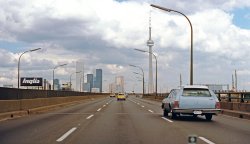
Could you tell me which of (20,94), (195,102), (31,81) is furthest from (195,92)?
(31,81)

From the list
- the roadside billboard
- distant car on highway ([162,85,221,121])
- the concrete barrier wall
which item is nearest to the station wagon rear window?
distant car on highway ([162,85,221,121])

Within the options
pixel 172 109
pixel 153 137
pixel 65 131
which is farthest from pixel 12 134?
pixel 172 109

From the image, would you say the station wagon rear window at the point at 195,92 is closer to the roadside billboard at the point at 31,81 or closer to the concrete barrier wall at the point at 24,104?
the concrete barrier wall at the point at 24,104

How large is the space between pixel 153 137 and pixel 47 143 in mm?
3350

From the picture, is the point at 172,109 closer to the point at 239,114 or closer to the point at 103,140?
the point at 239,114

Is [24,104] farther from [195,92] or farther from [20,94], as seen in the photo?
[195,92]

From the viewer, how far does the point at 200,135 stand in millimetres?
14406

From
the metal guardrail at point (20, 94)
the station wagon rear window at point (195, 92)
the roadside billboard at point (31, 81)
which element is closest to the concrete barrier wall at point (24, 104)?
the metal guardrail at point (20, 94)

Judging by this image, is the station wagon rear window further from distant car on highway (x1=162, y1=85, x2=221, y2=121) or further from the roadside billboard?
the roadside billboard

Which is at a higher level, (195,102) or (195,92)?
(195,92)

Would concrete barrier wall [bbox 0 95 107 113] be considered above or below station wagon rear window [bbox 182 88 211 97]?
below

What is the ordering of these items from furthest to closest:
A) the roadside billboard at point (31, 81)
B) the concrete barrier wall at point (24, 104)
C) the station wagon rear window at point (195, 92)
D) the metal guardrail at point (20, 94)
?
1. the roadside billboard at point (31, 81)
2. the metal guardrail at point (20, 94)
3. the concrete barrier wall at point (24, 104)
4. the station wagon rear window at point (195, 92)

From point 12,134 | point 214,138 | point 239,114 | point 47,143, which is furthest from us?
point 239,114

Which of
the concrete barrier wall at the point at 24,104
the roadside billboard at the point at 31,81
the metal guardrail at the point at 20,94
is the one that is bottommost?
the concrete barrier wall at the point at 24,104
